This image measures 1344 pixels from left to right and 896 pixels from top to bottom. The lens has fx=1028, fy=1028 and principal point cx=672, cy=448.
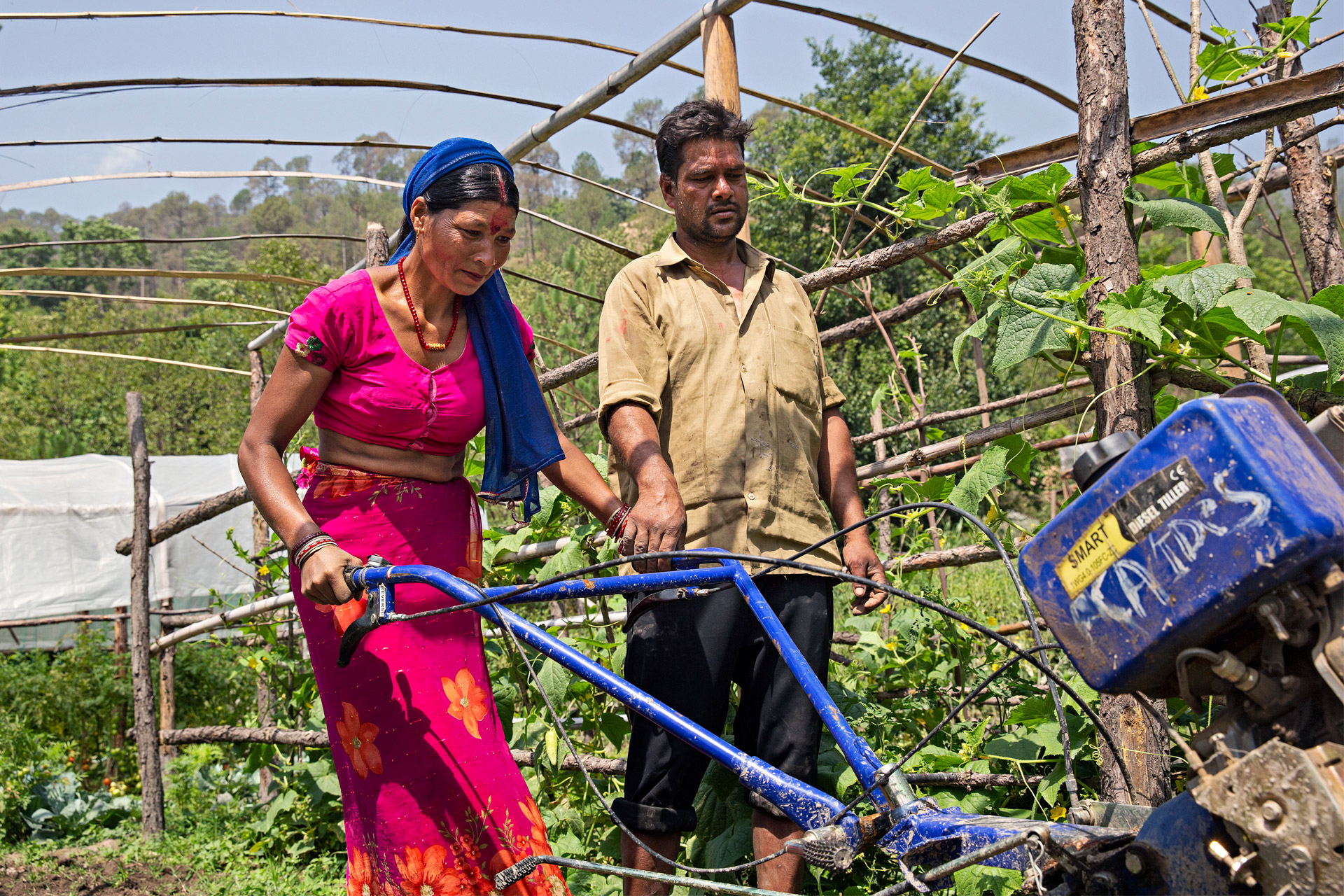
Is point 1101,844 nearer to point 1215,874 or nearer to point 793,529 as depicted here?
point 1215,874

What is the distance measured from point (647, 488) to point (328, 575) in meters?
0.66

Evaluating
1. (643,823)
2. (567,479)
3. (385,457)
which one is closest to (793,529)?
(567,479)

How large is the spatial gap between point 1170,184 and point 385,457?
1.98 metres

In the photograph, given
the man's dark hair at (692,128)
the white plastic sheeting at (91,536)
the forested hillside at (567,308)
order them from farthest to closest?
the white plastic sheeting at (91,536), the forested hillside at (567,308), the man's dark hair at (692,128)

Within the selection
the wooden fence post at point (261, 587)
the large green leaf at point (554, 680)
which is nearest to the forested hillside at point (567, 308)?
the wooden fence post at point (261, 587)

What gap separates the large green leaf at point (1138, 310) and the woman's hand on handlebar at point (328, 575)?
5.28ft

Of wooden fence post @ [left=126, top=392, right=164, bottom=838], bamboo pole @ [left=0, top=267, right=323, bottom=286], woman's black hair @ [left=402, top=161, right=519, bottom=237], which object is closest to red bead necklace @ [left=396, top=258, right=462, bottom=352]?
woman's black hair @ [left=402, top=161, right=519, bottom=237]

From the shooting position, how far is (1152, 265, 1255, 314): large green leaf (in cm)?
212

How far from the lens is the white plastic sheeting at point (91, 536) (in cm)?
1402

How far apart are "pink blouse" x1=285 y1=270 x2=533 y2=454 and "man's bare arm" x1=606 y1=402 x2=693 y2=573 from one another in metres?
0.36

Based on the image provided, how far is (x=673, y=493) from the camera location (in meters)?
2.17

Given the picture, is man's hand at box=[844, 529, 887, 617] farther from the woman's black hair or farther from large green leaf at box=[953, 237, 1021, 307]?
the woman's black hair

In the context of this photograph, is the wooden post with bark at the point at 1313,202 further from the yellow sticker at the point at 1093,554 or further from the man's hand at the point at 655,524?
the yellow sticker at the point at 1093,554

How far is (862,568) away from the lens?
2352 mm
